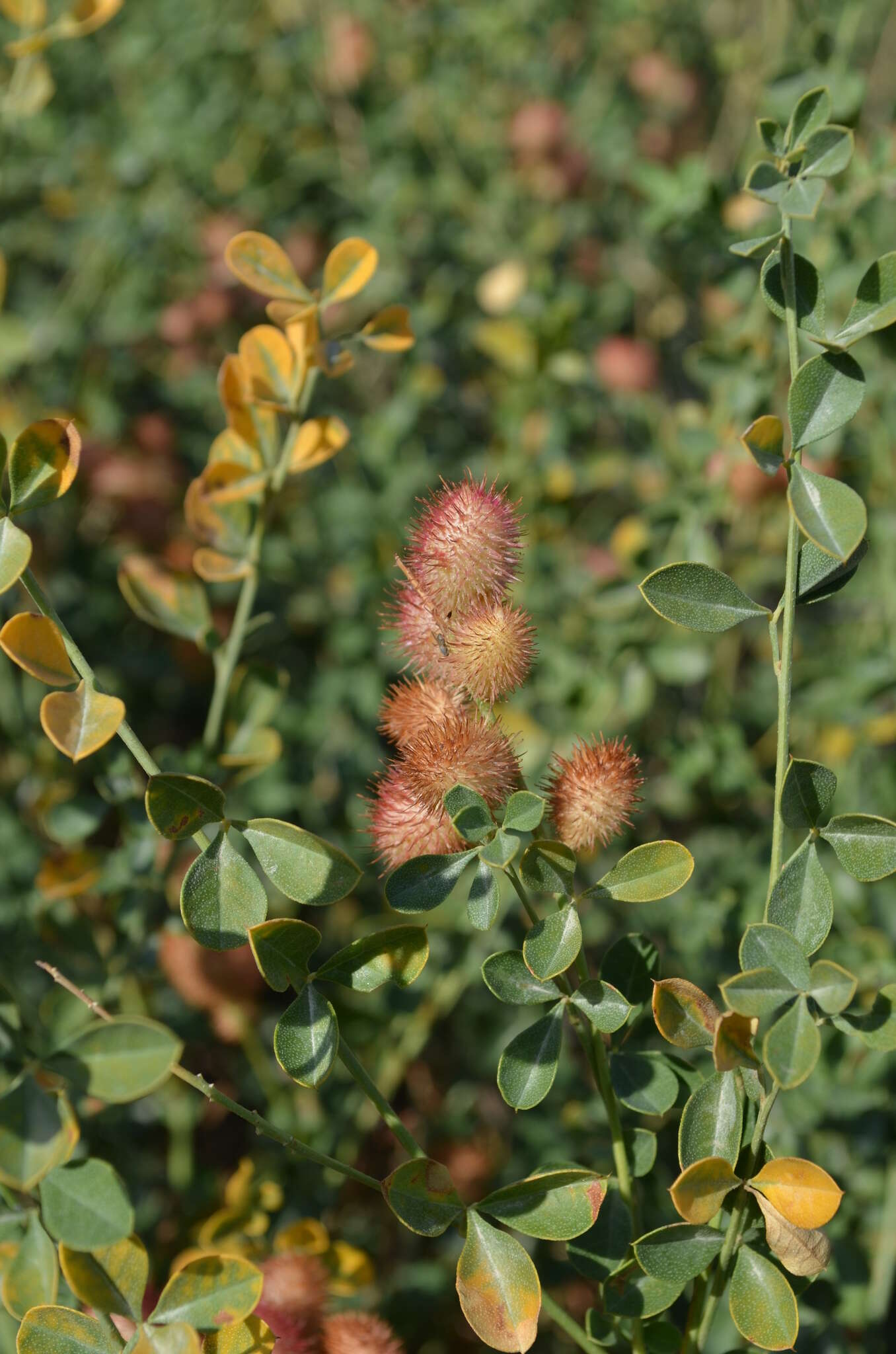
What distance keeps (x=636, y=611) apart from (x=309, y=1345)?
96 centimetres

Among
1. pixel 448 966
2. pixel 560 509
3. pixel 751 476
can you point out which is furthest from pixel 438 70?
pixel 448 966

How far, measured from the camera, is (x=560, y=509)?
6.14 feet

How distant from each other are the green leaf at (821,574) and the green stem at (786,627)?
18 millimetres

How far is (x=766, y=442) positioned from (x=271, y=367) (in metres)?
0.52

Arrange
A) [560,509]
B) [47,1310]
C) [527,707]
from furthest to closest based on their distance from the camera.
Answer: [560,509] → [527,707] → [47,1310]

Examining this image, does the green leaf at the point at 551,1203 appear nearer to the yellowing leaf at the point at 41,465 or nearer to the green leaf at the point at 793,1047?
the green leaf at the point at 793,1047

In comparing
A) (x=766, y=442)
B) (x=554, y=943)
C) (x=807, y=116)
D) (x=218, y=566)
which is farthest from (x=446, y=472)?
(x=554, y=943)

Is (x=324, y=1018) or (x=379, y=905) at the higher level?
(x=324, y=1018)

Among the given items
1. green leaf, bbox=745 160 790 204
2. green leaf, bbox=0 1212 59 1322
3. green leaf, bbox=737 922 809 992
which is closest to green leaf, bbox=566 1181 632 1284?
green leaf, bbox=737 922 809 992

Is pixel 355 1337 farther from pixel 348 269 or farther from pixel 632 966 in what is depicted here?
pixel 348 269

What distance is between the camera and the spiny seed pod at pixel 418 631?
0.78 meters

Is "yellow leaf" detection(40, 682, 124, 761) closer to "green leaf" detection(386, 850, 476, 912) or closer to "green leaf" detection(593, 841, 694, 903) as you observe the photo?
"green leaf" detection(386, 850, 476, 912)

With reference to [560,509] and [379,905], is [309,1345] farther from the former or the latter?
[560,509]

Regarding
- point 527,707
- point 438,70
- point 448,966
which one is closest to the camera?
point 448,966
